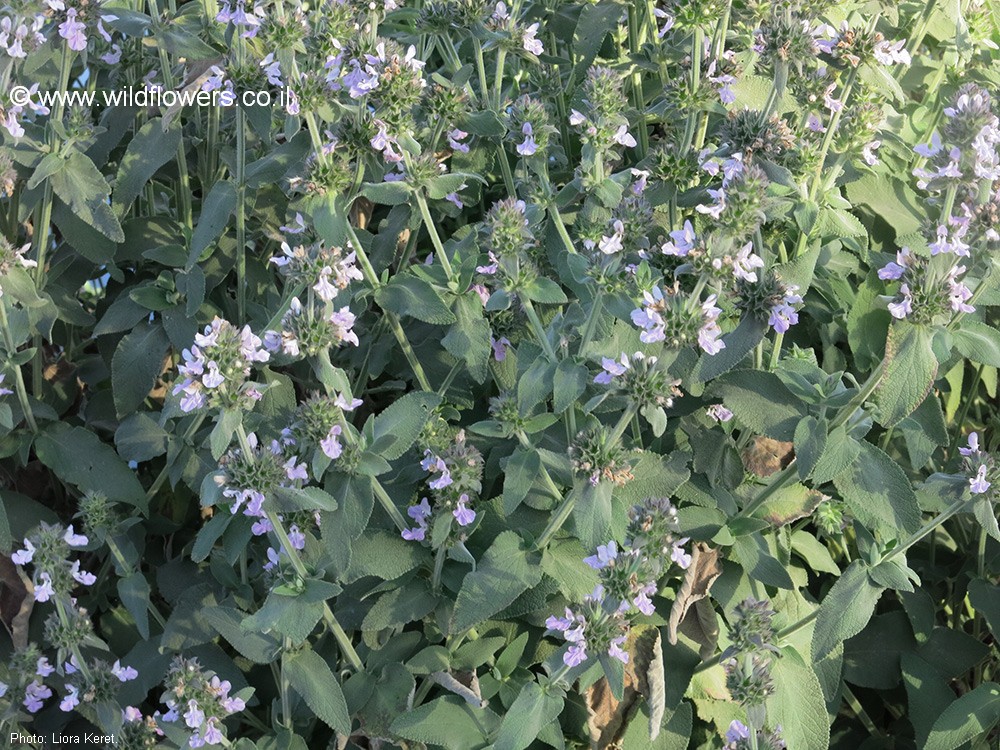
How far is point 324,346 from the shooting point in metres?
2.19

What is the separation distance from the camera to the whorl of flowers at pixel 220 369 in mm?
2035

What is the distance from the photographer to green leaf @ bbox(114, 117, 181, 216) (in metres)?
2.76

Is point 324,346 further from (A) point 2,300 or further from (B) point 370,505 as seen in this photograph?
(A) point 2,300

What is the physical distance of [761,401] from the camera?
2.42 meters

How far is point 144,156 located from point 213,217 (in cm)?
31

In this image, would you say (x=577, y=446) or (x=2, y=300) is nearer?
(x=577, y=446)

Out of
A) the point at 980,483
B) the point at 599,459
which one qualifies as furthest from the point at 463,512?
the point at 980,483

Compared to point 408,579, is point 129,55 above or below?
above

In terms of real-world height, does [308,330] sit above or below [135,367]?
above

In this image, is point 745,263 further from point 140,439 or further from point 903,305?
point 140,439

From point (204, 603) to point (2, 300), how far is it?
85 centimetres

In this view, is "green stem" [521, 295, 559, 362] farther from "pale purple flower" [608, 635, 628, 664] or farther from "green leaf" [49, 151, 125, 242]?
"green leaf" [49, 151, 125, 242]

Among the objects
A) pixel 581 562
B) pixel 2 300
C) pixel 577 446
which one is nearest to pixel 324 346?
pixel 577 446

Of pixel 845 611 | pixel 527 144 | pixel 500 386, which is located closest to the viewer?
pixel 845 611
